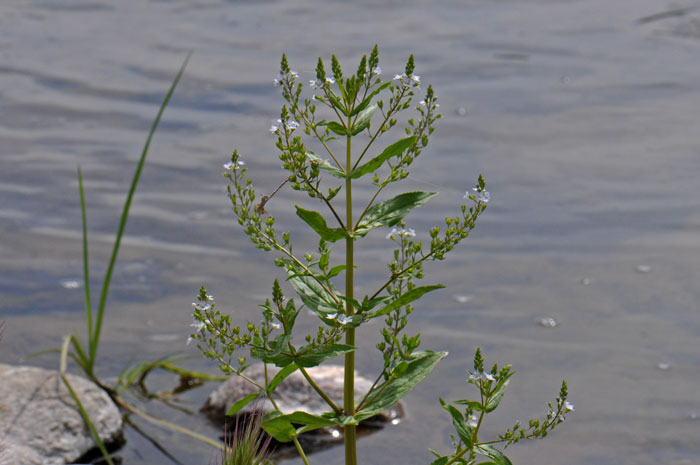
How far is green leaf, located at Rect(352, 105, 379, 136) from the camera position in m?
2.36

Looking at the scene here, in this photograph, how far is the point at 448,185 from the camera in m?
6.15

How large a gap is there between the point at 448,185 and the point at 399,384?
12.6 ft

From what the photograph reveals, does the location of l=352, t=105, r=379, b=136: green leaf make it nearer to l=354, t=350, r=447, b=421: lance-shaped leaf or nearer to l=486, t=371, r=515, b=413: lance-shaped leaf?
l=354, t=350, r=447, b=421: lance-shaped leaf

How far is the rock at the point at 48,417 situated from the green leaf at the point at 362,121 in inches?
72.8

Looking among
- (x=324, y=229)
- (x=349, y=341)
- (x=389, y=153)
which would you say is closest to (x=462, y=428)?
(x=349, y=341)

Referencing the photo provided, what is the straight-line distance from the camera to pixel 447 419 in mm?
4074

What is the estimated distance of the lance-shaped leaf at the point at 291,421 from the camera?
237 centimetres

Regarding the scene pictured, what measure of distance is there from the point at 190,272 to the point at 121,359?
3.03ft

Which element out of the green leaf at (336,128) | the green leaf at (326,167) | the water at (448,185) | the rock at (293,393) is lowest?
the rock at (293,393)

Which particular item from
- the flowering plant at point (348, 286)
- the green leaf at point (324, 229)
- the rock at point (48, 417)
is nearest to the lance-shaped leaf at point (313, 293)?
the flowering plant at point (348, 286)

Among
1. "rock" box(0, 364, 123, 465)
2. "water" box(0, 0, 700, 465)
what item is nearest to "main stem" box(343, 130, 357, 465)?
"water" box(0, 0, 700, 465)

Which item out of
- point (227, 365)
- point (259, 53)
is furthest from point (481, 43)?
point (227, 365)

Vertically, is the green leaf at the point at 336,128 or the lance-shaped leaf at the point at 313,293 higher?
the green leaf at the point at 336,128

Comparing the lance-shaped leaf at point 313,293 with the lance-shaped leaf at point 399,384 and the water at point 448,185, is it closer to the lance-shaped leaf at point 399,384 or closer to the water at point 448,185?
the lance-shaped leaf at point 399,384
